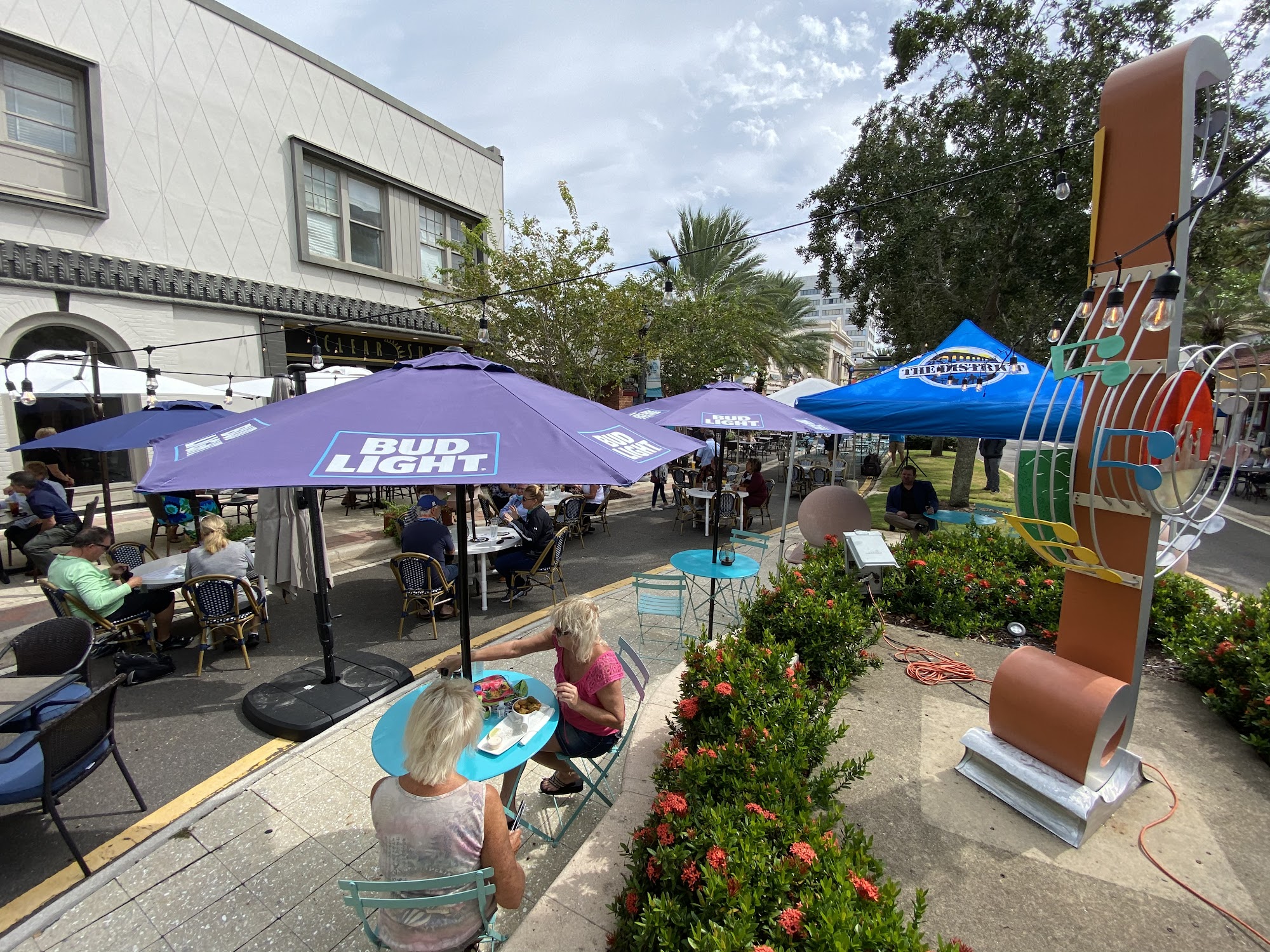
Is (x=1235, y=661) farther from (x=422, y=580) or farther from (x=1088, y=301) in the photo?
(x=422, y=580)

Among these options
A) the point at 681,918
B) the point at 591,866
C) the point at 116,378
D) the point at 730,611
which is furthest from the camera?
the point at 116,378

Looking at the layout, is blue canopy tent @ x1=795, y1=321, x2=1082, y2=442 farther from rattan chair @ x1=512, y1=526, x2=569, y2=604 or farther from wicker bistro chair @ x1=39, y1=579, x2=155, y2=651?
wicker bistro chair @ x1=39, y1=579, x2=155, y2=651

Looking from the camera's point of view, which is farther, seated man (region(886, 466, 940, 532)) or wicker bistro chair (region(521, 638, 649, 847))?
seated man (region(886, 466, 940, 532))

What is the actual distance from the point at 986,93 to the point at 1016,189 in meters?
2.08

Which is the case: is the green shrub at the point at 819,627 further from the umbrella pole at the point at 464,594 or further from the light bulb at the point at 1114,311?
the light bulb at the point at 1114,311

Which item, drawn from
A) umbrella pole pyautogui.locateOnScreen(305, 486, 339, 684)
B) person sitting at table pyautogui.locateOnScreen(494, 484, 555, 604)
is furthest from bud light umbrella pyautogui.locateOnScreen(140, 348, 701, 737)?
person sitting at table pyautogui.locateOnScreen(494, 484, 555, 604)

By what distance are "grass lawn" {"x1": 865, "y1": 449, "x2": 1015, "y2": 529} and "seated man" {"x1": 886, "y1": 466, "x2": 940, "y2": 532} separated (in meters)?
0.41

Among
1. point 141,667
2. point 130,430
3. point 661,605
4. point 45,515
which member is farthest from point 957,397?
point 45,515

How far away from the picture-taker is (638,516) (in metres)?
12.9

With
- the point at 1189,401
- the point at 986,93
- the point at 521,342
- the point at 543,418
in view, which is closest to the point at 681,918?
the point at 543,418

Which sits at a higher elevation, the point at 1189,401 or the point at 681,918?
the point at 1189,401

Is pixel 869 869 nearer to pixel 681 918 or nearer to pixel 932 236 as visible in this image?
pixel 681 918

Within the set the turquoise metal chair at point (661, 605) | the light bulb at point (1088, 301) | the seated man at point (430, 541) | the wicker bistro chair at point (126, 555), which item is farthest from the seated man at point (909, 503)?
the wicker bistro chair at point (126, 555)

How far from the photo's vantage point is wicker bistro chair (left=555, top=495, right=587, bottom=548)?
9766mm
